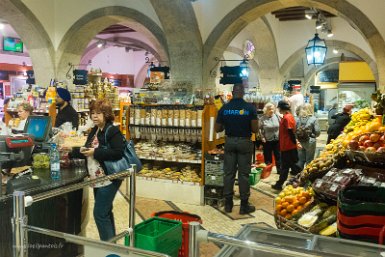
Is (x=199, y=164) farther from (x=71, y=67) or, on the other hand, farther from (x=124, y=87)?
(x=124, y=87)

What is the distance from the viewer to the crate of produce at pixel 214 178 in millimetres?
5816

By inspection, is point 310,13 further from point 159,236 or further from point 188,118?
point 159,236

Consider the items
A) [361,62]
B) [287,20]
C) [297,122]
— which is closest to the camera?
[297,122]

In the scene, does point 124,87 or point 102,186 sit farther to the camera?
point 124,87

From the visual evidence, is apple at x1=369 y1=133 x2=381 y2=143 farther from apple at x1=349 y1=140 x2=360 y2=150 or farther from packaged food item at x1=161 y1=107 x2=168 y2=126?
packaged food item at x1=161 y1=107 x2=168 y2=126

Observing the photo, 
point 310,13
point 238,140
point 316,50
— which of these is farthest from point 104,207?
point 310,13

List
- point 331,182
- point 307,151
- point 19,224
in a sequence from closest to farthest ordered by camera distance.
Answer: point 19,224, point 331,182, point 307,151

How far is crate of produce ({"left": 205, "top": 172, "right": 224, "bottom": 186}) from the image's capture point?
5.82m

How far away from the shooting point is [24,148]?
3.50 metres

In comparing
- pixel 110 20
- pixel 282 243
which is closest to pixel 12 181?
pixel 282 243

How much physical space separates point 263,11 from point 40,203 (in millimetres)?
6172

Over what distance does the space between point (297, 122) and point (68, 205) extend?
16.6 feet

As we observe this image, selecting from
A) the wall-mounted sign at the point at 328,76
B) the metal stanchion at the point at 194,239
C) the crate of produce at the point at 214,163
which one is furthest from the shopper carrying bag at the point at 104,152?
the wall-mounted sign at the point at 328,76

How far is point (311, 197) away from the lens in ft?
9.12
